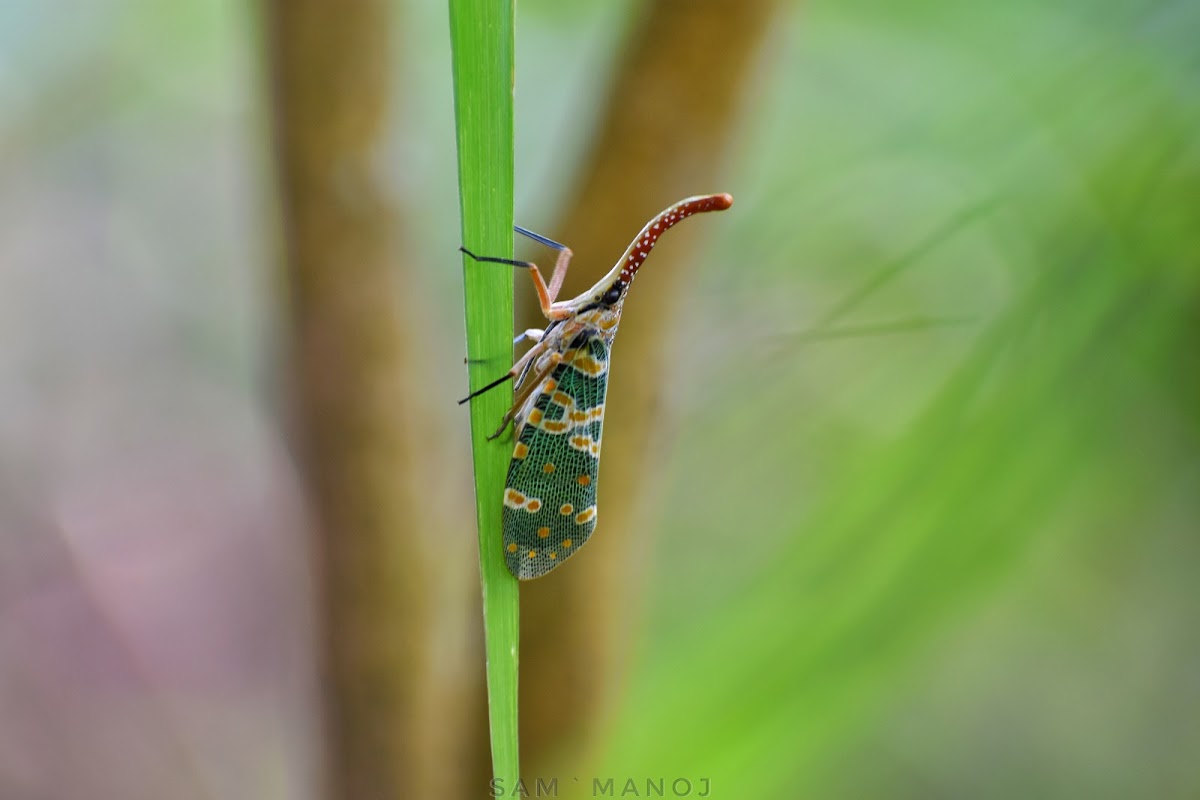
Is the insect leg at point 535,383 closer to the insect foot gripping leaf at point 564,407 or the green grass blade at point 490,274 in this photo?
the insect foot gripping leaf at point 564,407

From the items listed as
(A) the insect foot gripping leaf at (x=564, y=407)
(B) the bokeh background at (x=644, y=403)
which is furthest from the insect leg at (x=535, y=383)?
(B) the bokeh background at (x=644, y=403)

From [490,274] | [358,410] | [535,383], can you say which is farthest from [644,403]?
[490,274]

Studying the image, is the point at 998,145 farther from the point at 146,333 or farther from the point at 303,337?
the point at 146,333

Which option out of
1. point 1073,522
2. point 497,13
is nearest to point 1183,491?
point 1073,522

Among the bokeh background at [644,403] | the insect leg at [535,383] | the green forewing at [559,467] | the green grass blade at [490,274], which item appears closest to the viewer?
the green grass blade at [490,274]

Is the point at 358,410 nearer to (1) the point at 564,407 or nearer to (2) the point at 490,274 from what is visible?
(1) the point at 564,407

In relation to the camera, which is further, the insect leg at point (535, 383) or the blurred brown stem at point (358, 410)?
the blurred brown stem at point (358, 410)

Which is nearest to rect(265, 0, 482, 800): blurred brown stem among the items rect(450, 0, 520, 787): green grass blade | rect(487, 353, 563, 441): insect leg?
rect(487, 353, 563, 441): insect leg
